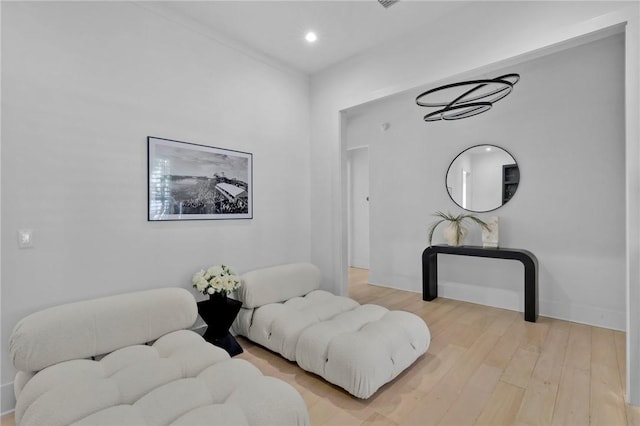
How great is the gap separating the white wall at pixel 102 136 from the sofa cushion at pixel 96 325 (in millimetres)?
257

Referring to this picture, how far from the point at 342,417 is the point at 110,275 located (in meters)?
2.03

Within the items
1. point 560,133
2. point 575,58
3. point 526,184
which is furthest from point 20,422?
point 575,58

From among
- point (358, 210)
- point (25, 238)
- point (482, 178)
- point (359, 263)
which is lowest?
point (359, 263)

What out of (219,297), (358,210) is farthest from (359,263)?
(219,297)

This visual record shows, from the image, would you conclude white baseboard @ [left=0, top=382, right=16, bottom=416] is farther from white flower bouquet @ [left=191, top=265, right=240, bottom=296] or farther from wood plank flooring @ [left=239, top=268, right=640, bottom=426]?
wood plank flooring @ [left=239, top=268, right=640, bottom=426]

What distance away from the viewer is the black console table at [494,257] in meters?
3.36

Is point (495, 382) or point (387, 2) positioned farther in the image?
point (387, 2)

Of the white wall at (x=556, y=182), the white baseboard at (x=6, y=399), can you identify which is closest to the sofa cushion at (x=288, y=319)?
the white baseboard at (x=6, y=399)

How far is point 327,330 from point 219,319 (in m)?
1.00

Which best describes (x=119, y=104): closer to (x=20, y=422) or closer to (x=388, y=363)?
(x=20, y=422)

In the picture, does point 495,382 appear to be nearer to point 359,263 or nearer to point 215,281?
point 215,281

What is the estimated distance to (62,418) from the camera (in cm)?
136

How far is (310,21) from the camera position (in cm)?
290

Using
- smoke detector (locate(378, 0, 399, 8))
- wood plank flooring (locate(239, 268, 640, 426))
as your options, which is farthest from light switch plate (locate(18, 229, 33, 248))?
smoke detector (locate(378, 0, 399, 8))
